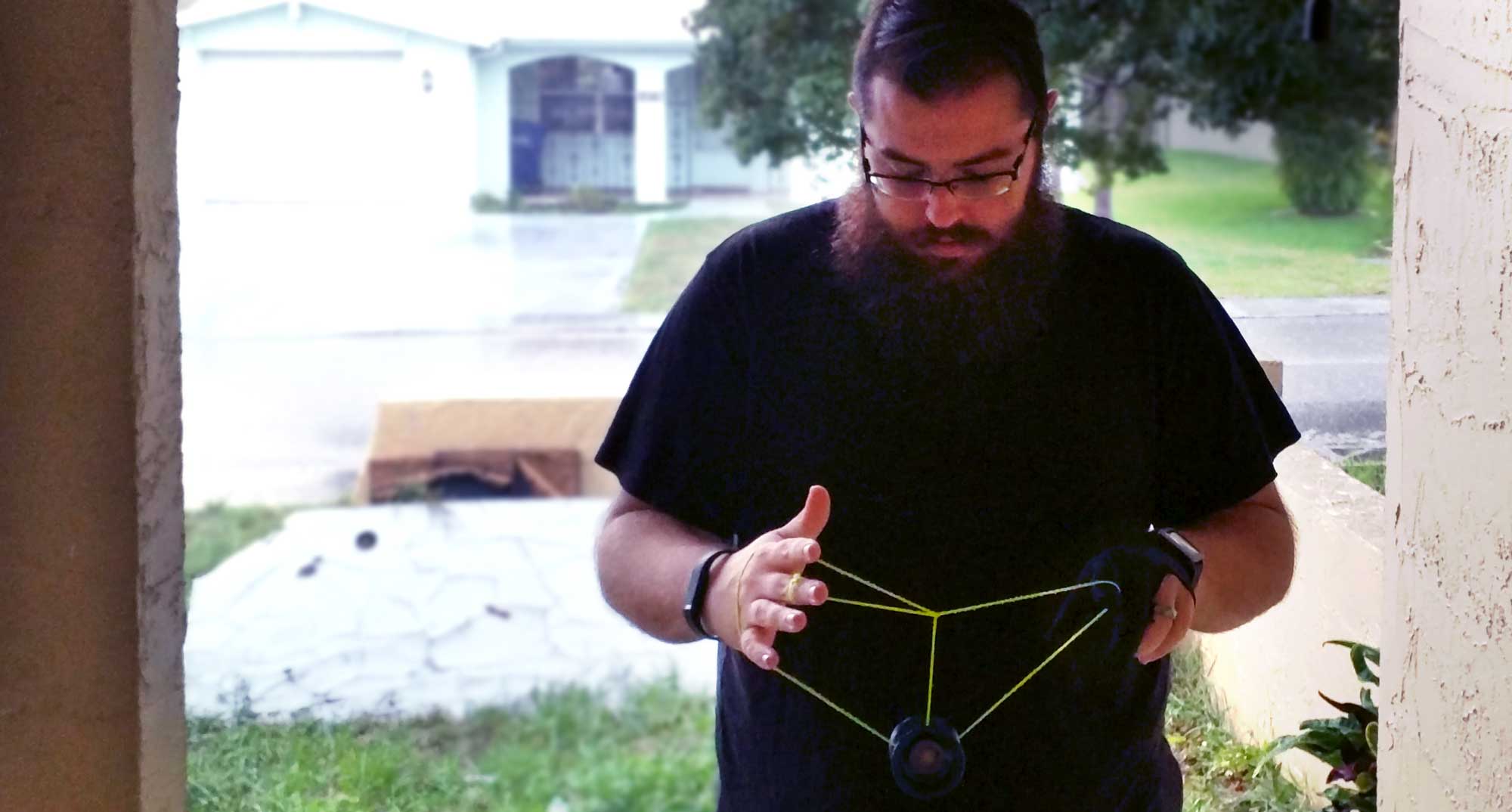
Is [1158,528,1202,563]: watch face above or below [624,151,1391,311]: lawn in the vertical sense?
below

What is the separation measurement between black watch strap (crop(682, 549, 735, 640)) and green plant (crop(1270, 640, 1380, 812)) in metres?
1.09

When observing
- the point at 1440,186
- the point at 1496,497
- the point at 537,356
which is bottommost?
the point at 537,356

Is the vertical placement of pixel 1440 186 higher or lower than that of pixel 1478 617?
higher

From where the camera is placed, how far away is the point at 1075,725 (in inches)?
59.1

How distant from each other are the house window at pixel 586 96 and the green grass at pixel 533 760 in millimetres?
2411

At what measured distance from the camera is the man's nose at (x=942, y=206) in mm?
1485

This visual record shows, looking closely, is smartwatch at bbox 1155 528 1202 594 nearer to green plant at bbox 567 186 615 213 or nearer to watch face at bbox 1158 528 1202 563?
watch face at bbox 1158 528 1202 563

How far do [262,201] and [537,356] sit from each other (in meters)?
1.54

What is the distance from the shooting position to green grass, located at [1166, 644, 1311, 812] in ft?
7.32

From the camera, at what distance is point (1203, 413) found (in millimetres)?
1501

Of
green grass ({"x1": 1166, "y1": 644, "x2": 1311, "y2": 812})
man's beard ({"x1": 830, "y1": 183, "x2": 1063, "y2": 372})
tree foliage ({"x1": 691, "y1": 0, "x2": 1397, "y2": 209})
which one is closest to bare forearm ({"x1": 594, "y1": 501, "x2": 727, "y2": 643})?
man's beard ({"x1": 830, "y1": 183, "x2": 1063, "y2": 372})

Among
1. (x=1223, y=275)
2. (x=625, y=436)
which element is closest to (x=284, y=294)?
(x=1223, y=275)

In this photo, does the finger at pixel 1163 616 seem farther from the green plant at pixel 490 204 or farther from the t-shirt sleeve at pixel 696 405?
the green plant at pixel 490 204

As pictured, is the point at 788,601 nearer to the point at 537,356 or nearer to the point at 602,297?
the point at 602,297
